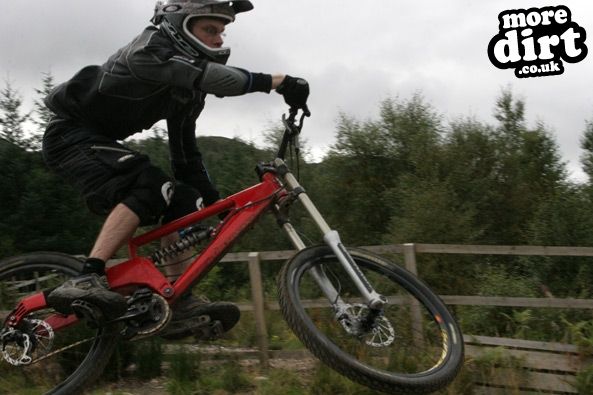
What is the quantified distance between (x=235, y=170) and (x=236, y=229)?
29.6 metres

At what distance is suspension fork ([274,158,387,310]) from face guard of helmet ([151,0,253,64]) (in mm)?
863

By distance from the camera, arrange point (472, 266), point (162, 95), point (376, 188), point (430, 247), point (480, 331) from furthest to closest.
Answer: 1. point (376, 188)
2. point (472, 266)
3. point (480, 331)
4. point (430, 247)
5. point (162, 95)

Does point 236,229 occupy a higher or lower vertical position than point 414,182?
lower

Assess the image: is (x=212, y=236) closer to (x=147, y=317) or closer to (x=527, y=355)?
(x=147, y=317)

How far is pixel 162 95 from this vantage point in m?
4.06

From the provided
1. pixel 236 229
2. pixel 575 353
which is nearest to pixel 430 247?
pixel 575 353

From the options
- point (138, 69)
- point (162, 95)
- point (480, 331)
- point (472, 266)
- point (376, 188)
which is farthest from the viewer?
point (376, 188)

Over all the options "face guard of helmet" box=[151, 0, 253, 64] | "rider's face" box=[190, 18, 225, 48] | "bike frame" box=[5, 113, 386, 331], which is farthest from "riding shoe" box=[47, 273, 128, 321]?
"rider's face" box=[190, 18, 225, 48]

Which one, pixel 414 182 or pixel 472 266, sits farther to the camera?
pixel 414 182

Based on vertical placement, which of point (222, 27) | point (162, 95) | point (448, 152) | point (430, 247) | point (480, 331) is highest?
point (448, 152)

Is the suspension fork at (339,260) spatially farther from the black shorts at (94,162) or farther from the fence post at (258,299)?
the fence post at (258,299)

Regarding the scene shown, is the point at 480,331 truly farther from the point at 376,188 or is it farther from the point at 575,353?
the point at 376,188

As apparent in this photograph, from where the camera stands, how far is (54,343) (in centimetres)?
421

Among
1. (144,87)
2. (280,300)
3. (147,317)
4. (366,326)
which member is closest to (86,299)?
(147,317)
